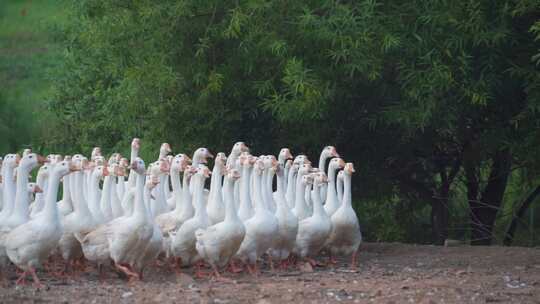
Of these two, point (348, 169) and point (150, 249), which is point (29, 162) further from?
point (348, 169)

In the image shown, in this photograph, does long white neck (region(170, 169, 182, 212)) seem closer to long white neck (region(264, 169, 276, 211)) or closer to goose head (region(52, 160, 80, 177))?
long white neck (region(264, 169, 276, 211))

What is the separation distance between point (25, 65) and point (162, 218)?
15044 mm

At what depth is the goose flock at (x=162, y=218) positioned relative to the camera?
1159 centimetres

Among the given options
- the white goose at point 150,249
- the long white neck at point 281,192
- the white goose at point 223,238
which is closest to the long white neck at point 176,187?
the long white neck at point 281,192

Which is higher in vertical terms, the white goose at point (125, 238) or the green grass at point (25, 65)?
the green grass at point (25, 65)

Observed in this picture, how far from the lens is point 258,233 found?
12.6 m

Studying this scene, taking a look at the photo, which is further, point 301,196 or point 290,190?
point 290,190

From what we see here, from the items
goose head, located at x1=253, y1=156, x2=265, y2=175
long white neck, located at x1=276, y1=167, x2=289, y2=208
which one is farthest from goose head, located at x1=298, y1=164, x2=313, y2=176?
goose head, located at x1=253, y1=156, x2=265, y2=175

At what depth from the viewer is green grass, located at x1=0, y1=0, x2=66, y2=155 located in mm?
22359

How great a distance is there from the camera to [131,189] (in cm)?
1337

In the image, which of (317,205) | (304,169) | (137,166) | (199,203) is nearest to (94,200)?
(137,166)

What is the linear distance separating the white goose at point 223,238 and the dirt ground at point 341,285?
298 millimetres

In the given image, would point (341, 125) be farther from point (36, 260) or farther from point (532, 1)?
point (36, 260)

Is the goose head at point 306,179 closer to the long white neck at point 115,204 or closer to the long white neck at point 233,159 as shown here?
the long white neck at point 233,159
